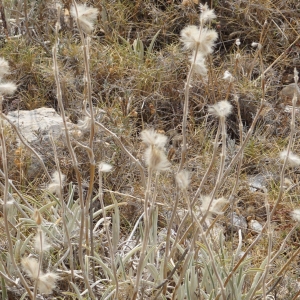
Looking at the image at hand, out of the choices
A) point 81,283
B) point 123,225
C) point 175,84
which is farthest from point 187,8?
A: point 81,283

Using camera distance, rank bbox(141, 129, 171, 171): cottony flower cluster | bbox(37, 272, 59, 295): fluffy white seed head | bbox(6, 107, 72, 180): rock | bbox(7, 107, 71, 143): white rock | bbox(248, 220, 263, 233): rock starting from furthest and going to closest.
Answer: bbox(7, 107, 71, 143): white rock → bbox(6, 107, 72, 180): rock → bbox(248, 220, 263, 233): rock → bbox(37, 272, 59, 295): fluffy white seed head → bbox(141, 129, 171, 171): cottony flower cluster

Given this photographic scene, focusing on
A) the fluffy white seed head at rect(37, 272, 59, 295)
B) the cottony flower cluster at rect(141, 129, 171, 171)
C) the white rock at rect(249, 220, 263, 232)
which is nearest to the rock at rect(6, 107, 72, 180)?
the white rock at rect(249, 220, 263, 232)

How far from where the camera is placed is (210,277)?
1.77 m

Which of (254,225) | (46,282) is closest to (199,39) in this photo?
(46,282)

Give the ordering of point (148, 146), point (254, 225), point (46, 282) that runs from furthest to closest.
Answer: point (254, 225) < point (148, 146) < point (46, 282)

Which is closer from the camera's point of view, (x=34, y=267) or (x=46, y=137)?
(x=34, y=267)

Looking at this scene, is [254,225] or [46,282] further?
[254,225]

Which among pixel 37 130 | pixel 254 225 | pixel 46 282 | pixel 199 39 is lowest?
pixel 46 282

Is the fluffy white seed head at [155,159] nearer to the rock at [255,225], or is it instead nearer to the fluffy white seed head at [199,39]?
the fluffy white seed head at [199,39]

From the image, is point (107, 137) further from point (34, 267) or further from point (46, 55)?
point (34, 267)

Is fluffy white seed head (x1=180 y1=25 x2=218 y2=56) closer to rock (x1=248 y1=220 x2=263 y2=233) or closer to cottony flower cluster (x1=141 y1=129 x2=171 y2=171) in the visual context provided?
cottony flower cluster (x1=141 y1=129 x2=171 y2=171)

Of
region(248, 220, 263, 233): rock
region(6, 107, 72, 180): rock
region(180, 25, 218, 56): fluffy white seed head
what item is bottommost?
region(180, 25, 218, 56): fluffy white seed head

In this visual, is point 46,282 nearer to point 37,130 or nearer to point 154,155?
point 154,155

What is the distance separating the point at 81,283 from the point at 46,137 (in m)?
1.10
